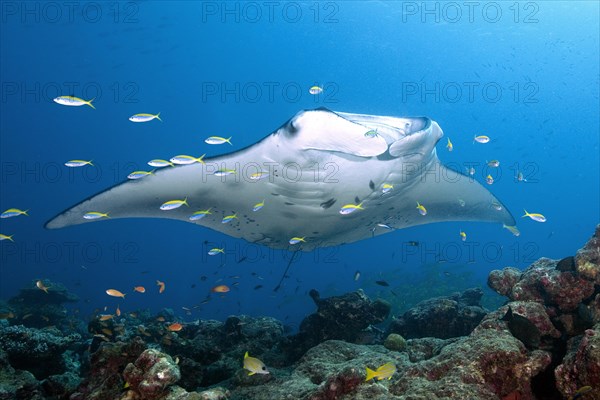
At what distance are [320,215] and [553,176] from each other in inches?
3085

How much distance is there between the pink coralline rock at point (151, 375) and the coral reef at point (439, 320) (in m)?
5.21

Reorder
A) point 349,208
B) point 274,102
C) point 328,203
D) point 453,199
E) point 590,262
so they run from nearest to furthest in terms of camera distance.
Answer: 1. point 590,262
2. point 349,208
3. point 328,203
4. point 453,199
5. point 274,102

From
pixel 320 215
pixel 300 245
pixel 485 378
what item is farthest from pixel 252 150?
pixel 485 378

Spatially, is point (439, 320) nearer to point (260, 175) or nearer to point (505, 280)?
point (505, 280)

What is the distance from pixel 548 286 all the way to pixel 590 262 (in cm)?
48

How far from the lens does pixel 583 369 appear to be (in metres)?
2.46

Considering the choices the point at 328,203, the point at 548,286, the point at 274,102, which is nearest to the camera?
the point at 548,286

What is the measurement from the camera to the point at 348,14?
41.4 meters

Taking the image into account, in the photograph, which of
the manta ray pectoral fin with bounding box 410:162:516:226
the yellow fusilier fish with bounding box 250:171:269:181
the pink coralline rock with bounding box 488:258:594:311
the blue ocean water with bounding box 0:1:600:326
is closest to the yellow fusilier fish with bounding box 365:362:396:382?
the pink coralline rock with bounding box 488:258:594:311

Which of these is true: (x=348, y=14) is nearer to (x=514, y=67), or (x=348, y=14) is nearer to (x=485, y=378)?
(x=514, y=67)

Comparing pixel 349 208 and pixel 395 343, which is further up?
pixel 349 208

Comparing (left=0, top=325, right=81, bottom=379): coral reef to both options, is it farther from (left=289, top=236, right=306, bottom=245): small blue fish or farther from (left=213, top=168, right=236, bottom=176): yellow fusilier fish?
(left=289, top=236, right=306, bottom=245): small blue fish

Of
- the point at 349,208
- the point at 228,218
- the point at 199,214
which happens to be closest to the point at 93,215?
the point at 199,214

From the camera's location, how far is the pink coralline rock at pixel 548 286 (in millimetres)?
3725
